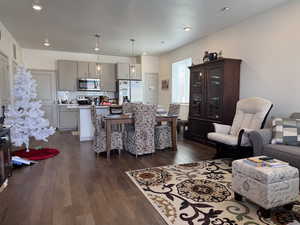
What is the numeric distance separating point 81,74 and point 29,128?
343 cm

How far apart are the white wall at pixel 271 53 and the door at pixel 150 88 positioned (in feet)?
11.2

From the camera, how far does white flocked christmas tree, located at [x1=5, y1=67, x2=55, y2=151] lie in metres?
4.02

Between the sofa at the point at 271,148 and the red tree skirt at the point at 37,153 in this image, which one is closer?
the sofa at the point at 271,148

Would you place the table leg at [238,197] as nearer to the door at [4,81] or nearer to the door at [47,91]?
the door at [4,81]

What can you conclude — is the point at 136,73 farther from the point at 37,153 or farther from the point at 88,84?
the point at 37,153

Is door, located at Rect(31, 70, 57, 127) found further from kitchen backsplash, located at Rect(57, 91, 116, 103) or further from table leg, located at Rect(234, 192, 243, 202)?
table leg, located at Rect(234, 192, 243, 202)

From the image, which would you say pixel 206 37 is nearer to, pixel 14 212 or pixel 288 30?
pixel 288 30

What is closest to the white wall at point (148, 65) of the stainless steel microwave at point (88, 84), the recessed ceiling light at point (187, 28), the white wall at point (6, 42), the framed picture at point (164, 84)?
the framed picture at point (164, 84)

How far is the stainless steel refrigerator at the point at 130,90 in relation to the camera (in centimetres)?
754

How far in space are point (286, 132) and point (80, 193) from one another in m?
3.00

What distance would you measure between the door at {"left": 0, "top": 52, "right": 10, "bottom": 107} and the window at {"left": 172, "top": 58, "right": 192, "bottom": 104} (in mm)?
4911

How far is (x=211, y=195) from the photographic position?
2.39 metres

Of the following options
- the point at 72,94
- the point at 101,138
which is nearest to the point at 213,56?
the point at 101,138

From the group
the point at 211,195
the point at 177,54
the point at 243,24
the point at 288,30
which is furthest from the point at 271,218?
the point at 177,54
